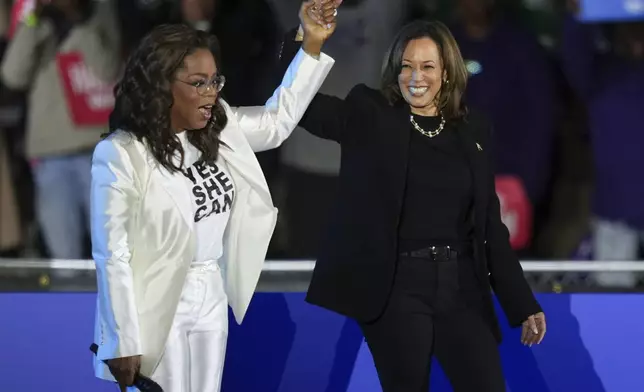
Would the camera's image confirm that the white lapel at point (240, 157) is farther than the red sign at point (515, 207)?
No

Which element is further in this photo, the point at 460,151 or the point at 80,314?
the point at 80,314

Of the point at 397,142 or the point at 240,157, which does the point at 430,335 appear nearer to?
the point at 397,142

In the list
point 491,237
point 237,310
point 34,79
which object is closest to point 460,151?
point 491,237

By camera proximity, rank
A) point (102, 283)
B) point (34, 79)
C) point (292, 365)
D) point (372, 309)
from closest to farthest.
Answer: point (102, 283) → point (372, 309) → point (292, 365) → point (34, 79)

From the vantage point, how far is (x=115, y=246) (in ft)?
8.08

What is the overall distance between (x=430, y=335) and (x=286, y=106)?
671mm

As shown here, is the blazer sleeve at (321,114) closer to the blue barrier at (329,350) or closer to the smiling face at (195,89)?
the smiling face at (195,89)

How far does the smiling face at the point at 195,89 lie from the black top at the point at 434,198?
1.69 feet

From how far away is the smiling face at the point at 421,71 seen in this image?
2.76m

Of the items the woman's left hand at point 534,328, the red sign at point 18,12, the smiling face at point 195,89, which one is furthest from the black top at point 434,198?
the red sign at point 18,12

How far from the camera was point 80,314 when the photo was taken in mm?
3508

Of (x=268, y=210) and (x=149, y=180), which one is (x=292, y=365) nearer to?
(x=268, y=210)

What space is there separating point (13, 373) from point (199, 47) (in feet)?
4.78

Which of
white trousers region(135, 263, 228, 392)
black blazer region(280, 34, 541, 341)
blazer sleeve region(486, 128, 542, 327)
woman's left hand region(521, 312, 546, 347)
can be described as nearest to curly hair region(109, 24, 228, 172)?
white trousers region(135, 263, 228, 392)
